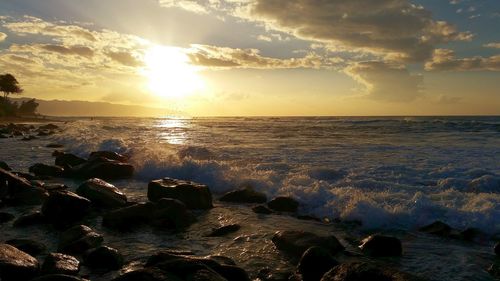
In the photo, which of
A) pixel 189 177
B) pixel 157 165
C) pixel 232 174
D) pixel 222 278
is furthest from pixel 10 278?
pixel 157 165

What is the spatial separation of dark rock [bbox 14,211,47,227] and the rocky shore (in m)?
0.02

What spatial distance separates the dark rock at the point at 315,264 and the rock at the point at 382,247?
1.38m

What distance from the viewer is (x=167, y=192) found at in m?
11.5

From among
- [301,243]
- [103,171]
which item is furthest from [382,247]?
[103,171]

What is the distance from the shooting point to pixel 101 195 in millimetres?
11234

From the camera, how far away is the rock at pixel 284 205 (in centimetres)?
1121

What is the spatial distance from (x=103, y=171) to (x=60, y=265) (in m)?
10.7

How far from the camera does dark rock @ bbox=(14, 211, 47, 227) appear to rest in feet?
30.4

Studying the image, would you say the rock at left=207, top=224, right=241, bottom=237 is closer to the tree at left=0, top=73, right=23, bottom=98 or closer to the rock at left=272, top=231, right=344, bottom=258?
the rock at left=272, top=231, right=344, bottom=258

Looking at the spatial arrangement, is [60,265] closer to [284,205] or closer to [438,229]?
[284,205]

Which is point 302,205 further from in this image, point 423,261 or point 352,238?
point 423,261

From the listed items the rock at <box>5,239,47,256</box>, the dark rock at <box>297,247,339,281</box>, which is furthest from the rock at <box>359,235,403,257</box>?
the rock at <box>5,239,47,256</box>

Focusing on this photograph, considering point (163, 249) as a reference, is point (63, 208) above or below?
above

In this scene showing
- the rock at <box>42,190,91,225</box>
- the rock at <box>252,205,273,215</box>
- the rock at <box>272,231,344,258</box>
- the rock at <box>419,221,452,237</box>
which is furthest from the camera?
the rock at <box>252,205,273,215</box>
